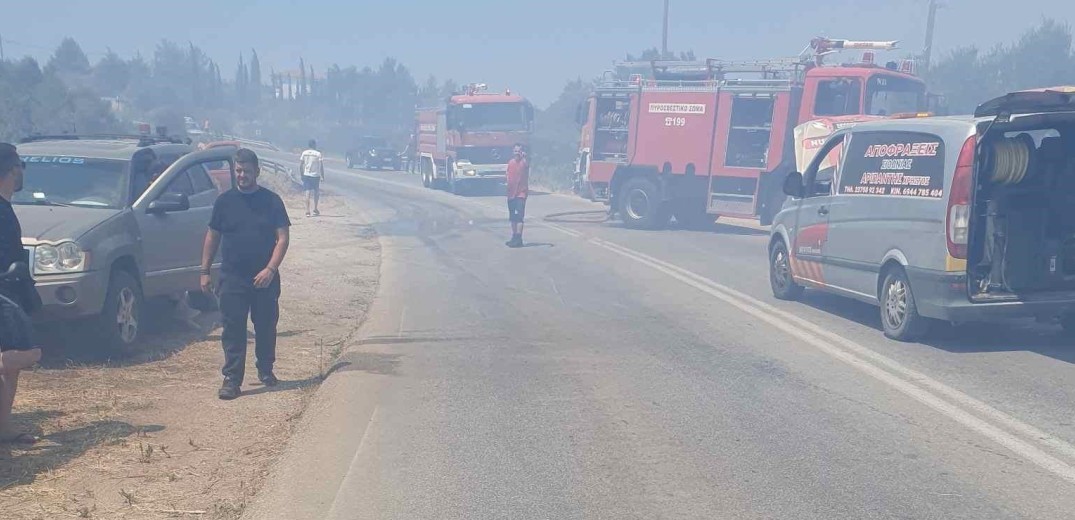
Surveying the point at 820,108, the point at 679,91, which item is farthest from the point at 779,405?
the point at 679,91

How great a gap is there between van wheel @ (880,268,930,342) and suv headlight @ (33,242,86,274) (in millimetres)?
6964

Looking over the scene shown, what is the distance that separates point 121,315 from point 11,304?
3.21 metres

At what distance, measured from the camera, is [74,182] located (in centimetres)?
971

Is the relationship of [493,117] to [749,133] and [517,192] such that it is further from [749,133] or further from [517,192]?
[517,192]

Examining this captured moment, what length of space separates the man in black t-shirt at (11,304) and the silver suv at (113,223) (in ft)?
7.79

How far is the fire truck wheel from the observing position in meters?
23.3

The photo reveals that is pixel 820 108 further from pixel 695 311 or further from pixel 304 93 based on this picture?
pixel 304 93

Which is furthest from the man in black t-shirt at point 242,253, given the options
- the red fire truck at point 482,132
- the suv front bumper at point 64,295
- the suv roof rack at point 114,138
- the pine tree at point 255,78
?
the pine tree at point 255,78

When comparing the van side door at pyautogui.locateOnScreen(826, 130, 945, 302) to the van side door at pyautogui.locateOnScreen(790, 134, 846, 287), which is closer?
the van side door at pyautogui.locateOnScreen(826, 130, 945, 302)

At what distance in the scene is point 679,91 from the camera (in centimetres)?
2297

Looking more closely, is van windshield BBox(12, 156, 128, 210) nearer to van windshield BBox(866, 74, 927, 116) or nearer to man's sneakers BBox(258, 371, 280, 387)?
man's sneakers BBox(258, 371, 280, 387)

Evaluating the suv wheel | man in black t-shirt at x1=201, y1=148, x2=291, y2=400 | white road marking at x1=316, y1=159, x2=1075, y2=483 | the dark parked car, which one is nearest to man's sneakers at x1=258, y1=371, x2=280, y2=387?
man in black t-shirt at x1=201, y1=148, x2=291, y2=400

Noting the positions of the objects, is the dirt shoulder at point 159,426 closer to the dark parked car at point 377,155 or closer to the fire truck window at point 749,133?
the fire truck window at point 749,133

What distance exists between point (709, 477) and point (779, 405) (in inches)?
66.9
